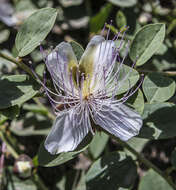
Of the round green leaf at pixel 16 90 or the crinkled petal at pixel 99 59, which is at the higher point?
the crinkled petal at pixel 99 59

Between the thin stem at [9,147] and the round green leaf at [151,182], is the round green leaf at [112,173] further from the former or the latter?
the thin stem at [9,147]

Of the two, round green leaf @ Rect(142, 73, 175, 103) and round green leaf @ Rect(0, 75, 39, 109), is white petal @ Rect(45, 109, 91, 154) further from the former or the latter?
round green leaf @ Rect(142, 73, 175, 103)

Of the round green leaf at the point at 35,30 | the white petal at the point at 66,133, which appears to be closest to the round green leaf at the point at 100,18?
the round green leaf at the point at 35,30

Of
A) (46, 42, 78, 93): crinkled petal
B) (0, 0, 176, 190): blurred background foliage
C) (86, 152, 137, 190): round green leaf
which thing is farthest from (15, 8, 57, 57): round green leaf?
(86, 152, 137, 190): round green leaf

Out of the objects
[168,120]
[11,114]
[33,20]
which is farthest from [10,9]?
[168,120]

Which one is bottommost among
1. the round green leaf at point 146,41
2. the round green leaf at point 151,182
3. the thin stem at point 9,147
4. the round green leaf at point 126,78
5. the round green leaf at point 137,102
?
the round green leaf at point 151,182

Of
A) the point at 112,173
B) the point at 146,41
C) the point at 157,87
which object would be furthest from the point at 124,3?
the point at 112,173
